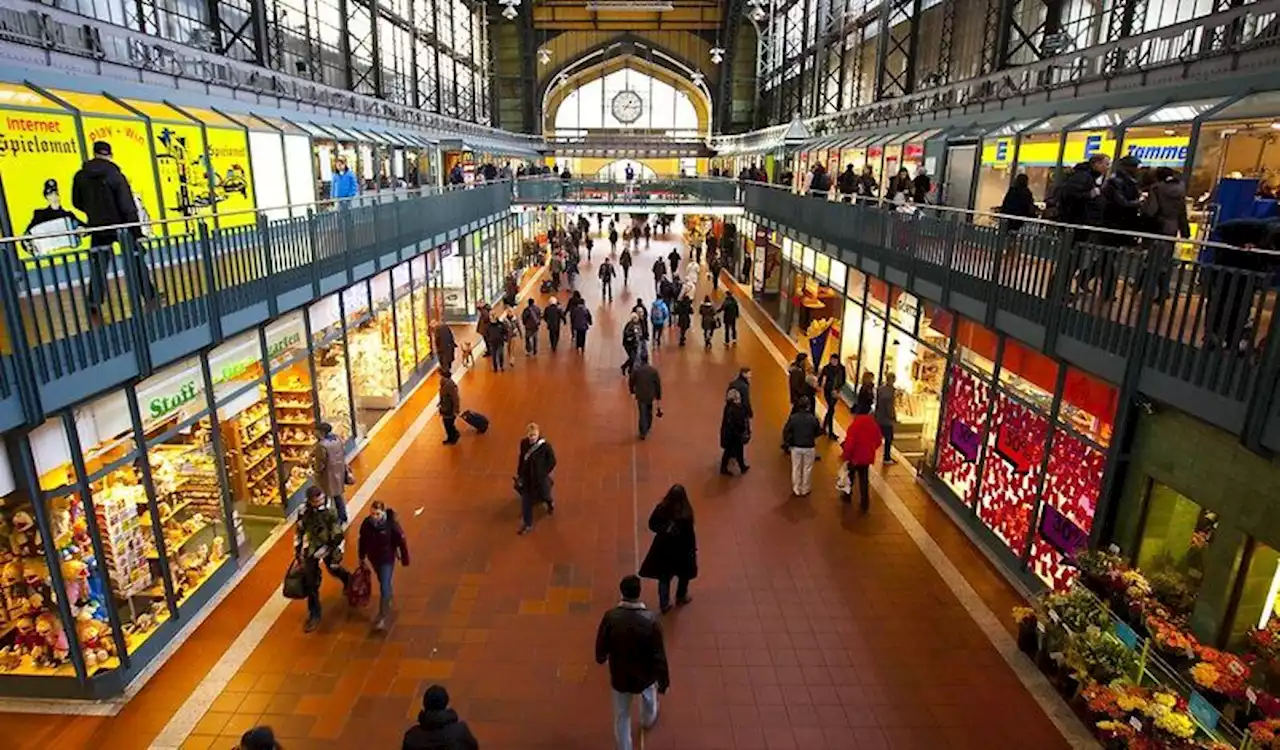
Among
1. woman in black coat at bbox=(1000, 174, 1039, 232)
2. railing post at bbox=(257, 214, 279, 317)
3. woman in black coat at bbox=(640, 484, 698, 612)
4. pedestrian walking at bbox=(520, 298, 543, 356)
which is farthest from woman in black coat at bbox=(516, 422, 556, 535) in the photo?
pedestrian walking at bbox=(520, 298, 543, 356)

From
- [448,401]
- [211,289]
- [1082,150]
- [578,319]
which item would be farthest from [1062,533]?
[578,319]

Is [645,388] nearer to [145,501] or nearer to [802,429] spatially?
[802,429]

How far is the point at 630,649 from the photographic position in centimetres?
559

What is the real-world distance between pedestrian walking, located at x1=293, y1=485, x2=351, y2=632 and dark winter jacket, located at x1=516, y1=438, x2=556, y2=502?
243 centimetres

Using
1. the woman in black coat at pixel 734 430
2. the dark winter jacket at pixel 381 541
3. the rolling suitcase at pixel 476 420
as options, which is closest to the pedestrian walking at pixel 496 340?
the rolling suitcase at pixel 476 420

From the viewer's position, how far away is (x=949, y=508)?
10531 mm

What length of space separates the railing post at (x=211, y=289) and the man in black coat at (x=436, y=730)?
514cm

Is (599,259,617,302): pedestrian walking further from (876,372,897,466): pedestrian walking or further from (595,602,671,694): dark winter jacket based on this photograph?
(595,602,671,694): dark winter jacket

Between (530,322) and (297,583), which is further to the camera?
(530,322)

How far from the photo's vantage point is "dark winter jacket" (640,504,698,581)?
25.0ft

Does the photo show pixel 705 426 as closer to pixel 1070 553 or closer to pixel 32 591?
pixel 1070 553

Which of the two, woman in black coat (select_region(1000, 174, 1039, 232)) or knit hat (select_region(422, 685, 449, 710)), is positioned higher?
woman in black coat (select_region(1000, 174, 1039, 232))

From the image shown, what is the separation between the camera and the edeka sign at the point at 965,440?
1009 centimetres

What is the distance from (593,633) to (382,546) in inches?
88.3
